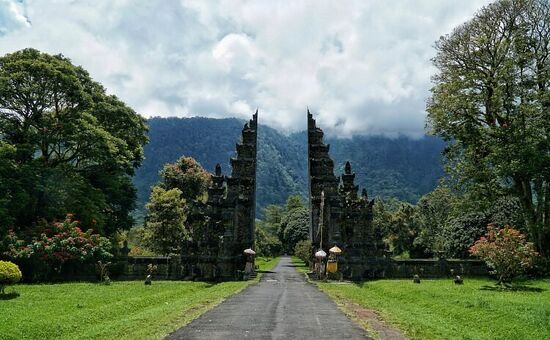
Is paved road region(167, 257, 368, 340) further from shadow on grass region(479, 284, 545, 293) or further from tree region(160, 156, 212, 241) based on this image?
tree region(160, 156, 212, 241)

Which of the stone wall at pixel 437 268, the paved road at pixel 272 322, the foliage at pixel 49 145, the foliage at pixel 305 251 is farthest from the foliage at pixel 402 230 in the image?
the paved road at pixel 272 322

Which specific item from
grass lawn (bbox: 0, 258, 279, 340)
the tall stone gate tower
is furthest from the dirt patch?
the tall stone gate tower

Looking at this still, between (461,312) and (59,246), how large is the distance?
79.5ft

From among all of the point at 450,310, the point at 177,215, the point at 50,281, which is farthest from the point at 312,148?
the point at 450,310

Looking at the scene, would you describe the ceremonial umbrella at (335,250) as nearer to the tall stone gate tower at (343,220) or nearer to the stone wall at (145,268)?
the tall stone gate tower at (343,220)

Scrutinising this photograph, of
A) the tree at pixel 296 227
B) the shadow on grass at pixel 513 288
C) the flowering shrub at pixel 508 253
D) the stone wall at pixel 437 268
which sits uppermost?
the tree at pixel 296 227

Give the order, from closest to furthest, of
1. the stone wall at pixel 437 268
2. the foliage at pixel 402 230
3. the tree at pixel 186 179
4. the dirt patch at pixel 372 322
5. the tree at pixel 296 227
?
Answer: 1. the dirt patch at pixel 372 322
2. the stone wall at pixel 437 268
3. the tree at pixel 186 179
4. the foliage at pixel 402 230
5. the tree at pixel 296 227

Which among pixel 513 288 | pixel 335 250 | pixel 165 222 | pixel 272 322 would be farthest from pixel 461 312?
pixel 165 222

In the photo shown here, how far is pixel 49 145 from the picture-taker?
113ft

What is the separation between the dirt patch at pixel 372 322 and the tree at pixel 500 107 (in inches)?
669

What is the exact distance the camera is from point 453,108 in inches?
1332

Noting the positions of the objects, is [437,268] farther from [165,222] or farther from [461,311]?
[165,222]

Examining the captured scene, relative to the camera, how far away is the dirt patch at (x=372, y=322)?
42.9ft

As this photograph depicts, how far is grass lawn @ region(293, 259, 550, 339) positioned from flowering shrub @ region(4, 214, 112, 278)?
1634 cm
